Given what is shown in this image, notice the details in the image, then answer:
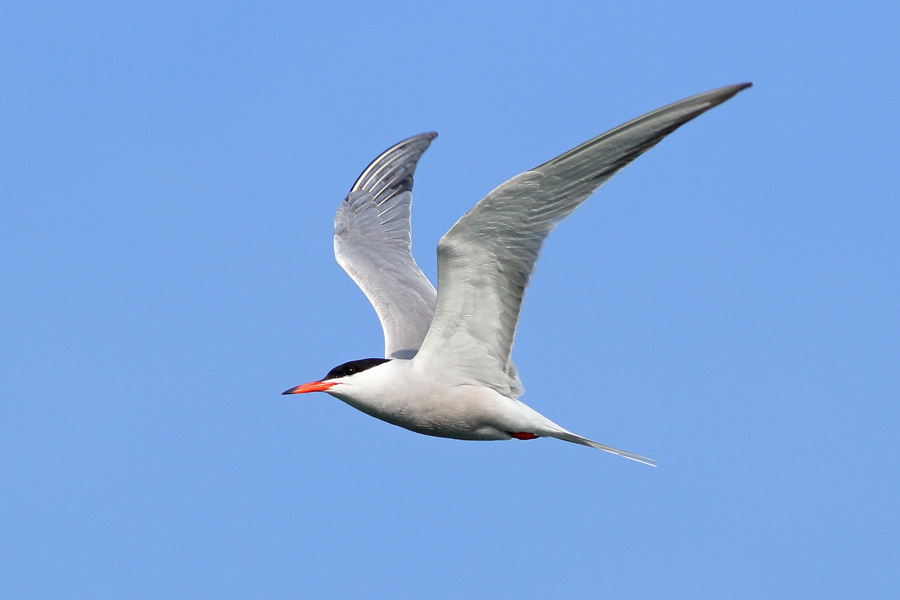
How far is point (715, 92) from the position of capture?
6945 millimetres

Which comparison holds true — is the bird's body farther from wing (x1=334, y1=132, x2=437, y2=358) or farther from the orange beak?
wing (x1=334, y1=132, x2=437, y2=358)

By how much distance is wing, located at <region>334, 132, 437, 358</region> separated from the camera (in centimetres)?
1098

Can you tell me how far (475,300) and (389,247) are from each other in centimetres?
357

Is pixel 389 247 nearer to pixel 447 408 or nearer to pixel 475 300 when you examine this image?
pixel 447 408

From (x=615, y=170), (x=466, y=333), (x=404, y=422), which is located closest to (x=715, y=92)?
(x=615, y=170)

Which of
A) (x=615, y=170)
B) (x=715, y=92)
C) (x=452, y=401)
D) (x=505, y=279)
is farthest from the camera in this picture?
(x=452, y=401)

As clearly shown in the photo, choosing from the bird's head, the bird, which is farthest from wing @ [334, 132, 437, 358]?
the bird's head

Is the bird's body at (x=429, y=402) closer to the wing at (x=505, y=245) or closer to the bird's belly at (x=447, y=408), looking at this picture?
the bird's belly at (x=447, y=408)

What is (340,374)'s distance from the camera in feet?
31.2

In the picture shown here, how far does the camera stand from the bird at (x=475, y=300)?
7.66 metres

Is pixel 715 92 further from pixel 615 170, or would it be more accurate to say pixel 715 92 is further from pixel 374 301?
pixel 374 301

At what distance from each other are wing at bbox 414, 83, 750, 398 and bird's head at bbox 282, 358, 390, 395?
47 centimetres

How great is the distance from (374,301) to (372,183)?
7.80 feet

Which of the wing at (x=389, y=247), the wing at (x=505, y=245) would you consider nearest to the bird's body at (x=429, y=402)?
the wing at (x=505, y=245)
